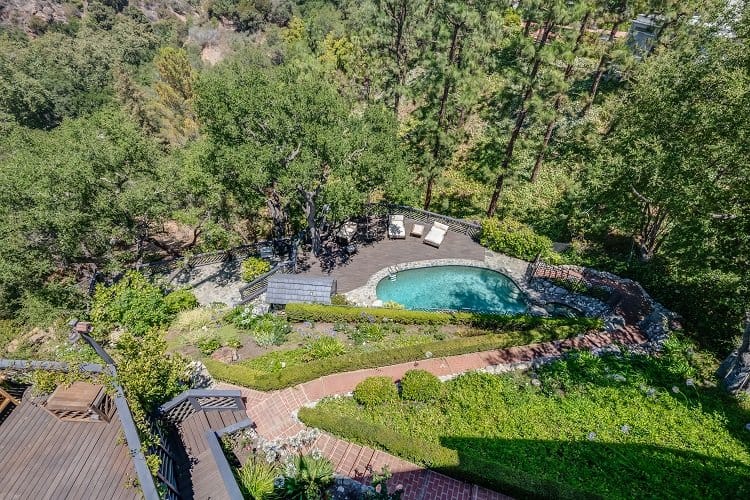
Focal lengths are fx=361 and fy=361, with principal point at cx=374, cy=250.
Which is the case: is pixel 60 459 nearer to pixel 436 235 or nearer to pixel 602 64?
pixel 436 235

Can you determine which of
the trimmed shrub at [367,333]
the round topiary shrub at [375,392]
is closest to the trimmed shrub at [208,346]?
the trimmed shrub at [367,333]

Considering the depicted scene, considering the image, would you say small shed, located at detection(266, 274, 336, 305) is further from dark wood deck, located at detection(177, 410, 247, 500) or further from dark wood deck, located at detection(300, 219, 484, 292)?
dark wood deck, located at detection(177, 410, 247, 500)

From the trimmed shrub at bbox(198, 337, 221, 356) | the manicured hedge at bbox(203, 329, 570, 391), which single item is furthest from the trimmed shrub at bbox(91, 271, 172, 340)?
the manicured hedge at bbox(203, 329, 570, 391)

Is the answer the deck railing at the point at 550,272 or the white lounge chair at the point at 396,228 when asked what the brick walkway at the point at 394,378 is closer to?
the deck railing at the point at 550,272

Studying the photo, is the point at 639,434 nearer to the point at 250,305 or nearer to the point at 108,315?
the point at 250,305

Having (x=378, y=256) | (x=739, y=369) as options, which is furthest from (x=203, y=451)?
(x=739, y=369)

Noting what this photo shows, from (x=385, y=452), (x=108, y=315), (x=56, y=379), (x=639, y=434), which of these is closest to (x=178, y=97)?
(x=108, y=315)
